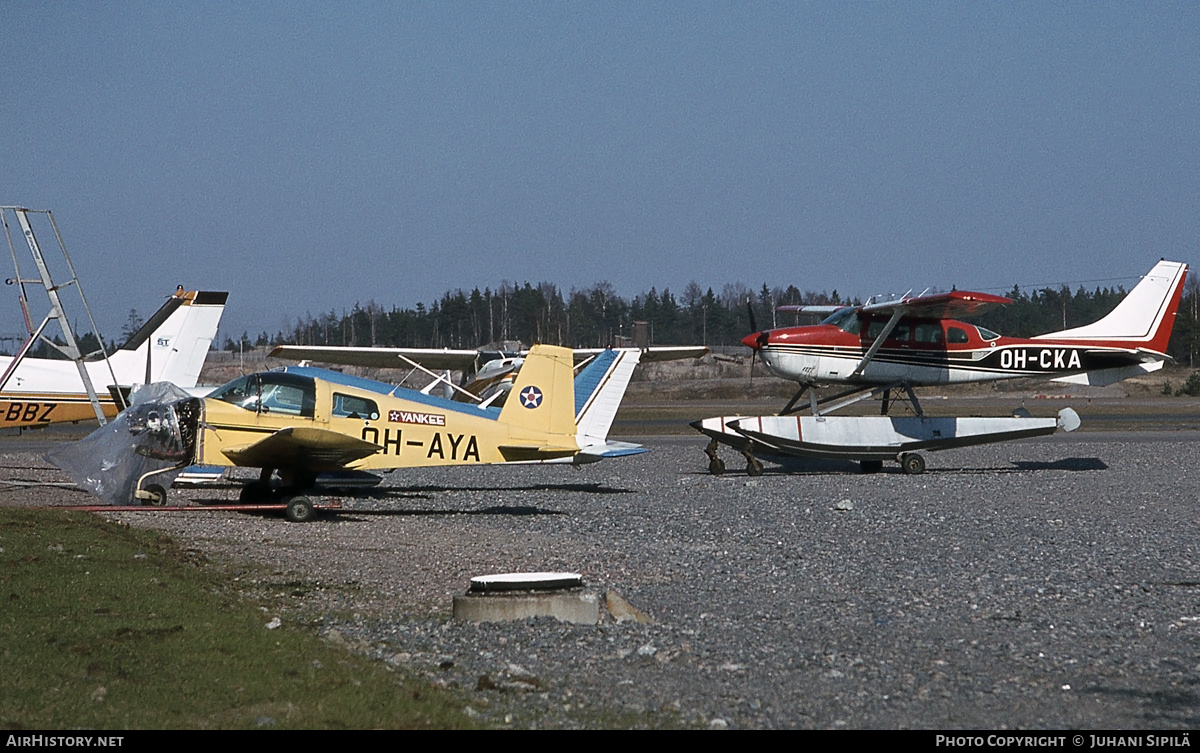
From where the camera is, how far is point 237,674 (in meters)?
5.79

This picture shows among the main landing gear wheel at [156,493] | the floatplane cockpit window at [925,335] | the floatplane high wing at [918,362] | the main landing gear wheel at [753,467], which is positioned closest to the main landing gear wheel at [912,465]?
the floatplane high wing at [918,362]

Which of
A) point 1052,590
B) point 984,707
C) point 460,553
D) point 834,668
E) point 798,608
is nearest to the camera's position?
point 984,707

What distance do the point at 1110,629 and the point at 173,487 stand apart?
540 inches

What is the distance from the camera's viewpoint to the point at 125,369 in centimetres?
2034

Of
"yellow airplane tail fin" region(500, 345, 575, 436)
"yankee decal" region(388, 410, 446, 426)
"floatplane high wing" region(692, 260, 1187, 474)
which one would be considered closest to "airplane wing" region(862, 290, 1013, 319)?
"floatplane high wing" region(692, 260, 1187, 474)

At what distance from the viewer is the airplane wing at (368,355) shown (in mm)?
24469

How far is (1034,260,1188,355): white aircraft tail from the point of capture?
74.1 feet

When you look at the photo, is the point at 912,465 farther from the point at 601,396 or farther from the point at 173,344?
the point at 173,344

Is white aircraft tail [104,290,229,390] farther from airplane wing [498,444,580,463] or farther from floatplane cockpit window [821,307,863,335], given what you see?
floatplane cockpit window [821,307,863,335]

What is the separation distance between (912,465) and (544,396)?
30.4 ft

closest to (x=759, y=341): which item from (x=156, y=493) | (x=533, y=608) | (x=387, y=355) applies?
(x=387, y=355)

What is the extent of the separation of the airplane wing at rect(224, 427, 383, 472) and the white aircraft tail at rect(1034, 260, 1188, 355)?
15050mm
